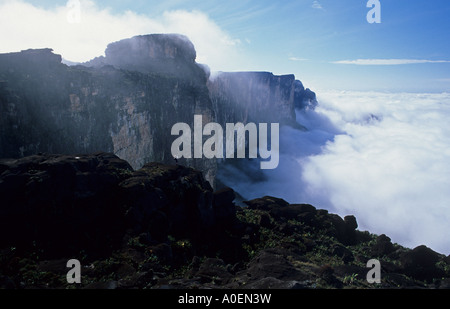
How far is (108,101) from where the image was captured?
128ft

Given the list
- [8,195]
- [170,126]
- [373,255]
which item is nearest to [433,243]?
[373,255]

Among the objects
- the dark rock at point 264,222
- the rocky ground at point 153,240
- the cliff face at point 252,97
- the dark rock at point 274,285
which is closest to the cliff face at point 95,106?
the rocky ground at point 153,240

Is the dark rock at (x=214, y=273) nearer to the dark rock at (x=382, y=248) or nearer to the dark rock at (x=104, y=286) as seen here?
the dark rock at (x=104, y=286)

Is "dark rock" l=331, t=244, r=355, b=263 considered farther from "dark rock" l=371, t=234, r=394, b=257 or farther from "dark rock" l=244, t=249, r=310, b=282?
"dark rock" l=244, t=249, r=310, b=282

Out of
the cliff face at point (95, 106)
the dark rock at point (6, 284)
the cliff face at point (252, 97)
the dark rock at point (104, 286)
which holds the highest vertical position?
the cliff face at point (252, 97)

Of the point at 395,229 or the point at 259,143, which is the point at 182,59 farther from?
the point at 395,229

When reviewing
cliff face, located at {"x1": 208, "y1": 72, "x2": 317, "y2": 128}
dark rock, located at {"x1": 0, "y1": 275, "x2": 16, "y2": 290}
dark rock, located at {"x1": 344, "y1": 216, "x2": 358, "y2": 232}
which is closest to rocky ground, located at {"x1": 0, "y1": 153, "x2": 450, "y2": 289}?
dark rock, located at {"x1": 0, "y1": 275, "x2": 16, "y2": 290}

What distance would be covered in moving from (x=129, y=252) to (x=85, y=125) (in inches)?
997

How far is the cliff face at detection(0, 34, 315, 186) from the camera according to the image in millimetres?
27250

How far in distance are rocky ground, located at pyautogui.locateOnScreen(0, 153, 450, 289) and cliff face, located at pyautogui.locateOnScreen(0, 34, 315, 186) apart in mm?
12622

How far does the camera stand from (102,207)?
17.6 meters

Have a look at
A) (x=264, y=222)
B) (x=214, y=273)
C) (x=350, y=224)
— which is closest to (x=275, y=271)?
(x=214, y=273)

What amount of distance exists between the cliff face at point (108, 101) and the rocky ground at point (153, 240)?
12.6m

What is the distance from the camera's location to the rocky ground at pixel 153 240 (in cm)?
1286
